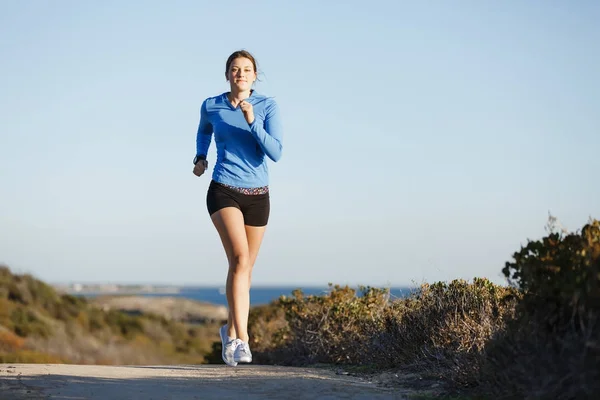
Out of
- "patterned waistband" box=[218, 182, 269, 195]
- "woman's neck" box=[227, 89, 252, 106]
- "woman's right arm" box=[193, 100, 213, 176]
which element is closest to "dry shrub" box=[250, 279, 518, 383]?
"patterned waistband" box=[218, 182, 269, 195]

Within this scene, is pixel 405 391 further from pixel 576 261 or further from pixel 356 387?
pixel 576 261

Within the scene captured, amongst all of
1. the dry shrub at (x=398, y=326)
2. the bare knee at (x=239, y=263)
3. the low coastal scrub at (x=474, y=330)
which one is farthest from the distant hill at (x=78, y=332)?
the bare knee at (x=239, y=263)

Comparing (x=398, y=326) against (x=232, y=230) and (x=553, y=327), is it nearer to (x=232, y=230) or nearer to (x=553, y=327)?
(x=232, y=230)

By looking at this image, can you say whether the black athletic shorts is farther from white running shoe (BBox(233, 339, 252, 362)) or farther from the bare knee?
white running shoe (BBox(233, 339, 252, 362))

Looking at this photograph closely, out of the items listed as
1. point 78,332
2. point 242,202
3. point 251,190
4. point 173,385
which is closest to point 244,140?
point 251,190

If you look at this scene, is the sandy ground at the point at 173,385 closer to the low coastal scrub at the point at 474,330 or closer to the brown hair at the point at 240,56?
the low coastal scrub at the point at 474,330

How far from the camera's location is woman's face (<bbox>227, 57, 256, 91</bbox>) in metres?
7.85

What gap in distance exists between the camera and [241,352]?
7.73m

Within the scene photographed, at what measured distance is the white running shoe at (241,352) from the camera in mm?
7715

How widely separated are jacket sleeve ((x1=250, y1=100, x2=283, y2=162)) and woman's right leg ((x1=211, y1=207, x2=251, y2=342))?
0.66 metres

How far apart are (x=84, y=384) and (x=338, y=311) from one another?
4923 mm

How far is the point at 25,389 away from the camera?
6.30 meters

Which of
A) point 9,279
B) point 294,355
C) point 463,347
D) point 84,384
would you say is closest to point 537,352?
point 463,347

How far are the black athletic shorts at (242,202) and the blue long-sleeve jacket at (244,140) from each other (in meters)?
0.09
